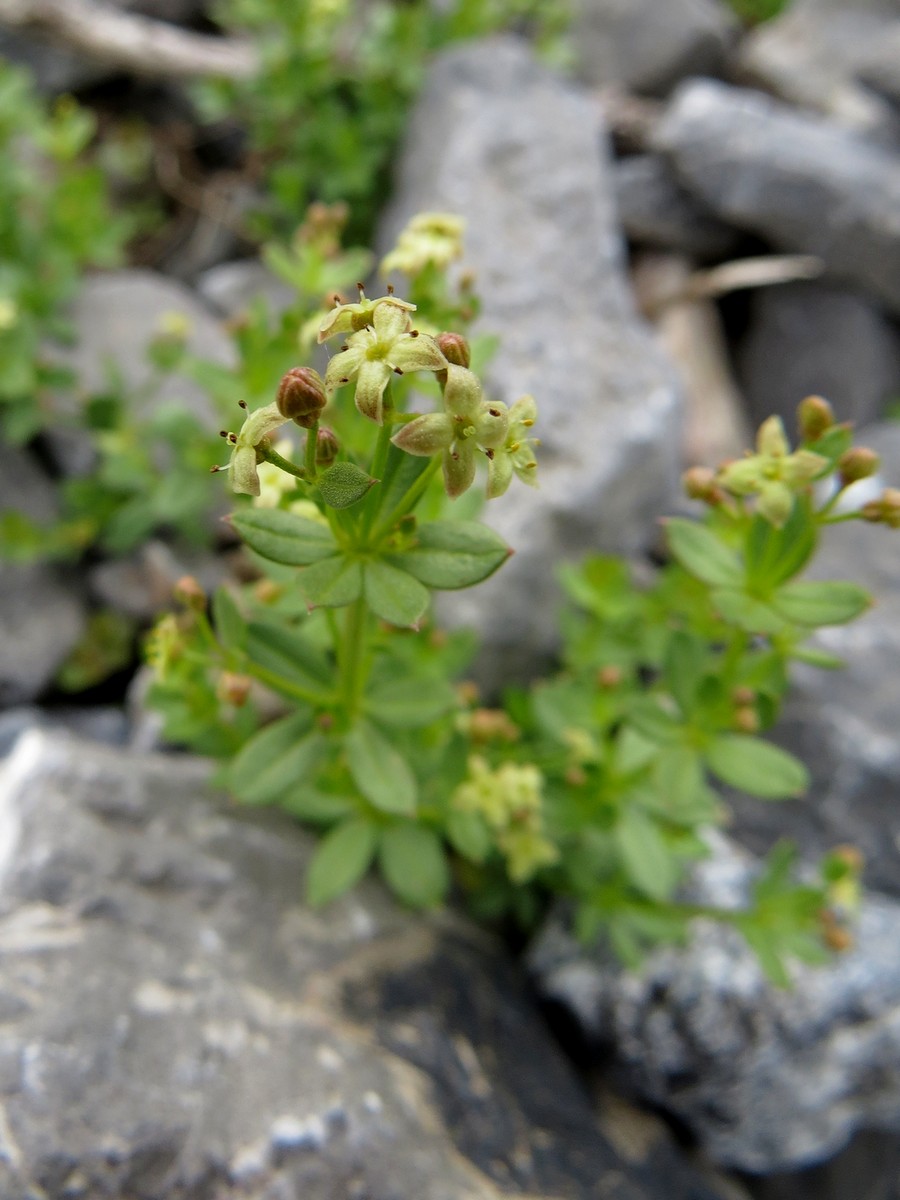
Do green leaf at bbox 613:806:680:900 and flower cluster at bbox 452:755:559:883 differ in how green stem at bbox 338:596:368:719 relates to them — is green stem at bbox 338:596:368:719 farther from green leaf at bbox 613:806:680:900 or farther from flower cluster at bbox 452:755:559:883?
green leaf at bbox 613:806:680:900

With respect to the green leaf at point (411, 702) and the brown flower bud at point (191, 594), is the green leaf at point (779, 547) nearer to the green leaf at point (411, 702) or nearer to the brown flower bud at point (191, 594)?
the green leaf at point (411, 702)

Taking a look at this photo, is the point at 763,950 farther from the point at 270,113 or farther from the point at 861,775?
the point at 270,113

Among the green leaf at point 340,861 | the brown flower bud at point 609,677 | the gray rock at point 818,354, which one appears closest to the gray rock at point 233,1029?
the green leaf at point 340,861

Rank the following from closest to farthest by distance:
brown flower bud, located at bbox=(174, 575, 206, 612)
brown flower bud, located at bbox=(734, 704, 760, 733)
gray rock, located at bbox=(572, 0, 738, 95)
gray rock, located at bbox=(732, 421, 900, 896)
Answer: brown flower bud, located at bbox=(174, 575, 206, 612)
brown flower bud, located at bbox=(734, 704, 760, 733)
gray rock, located at bbox=(732, 421, 900, 896)
gray rock, located at bbox=(572, 0, 738, 95)

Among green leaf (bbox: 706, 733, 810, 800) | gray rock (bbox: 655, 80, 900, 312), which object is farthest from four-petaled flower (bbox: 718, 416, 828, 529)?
gray rock (bbox: 655, 80, 900, 312)

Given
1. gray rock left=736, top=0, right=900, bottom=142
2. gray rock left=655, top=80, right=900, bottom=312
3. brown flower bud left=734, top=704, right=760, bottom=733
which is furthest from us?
gray rock left=736, top=0, right=900, bottom=142

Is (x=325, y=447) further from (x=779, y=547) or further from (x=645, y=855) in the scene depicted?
(x=645, y=855)

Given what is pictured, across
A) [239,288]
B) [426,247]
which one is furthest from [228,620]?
[239,288]

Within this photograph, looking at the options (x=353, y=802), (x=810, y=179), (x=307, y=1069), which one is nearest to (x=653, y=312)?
(x=810, y=179)

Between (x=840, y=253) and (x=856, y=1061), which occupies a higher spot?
(x=840, y=253)
